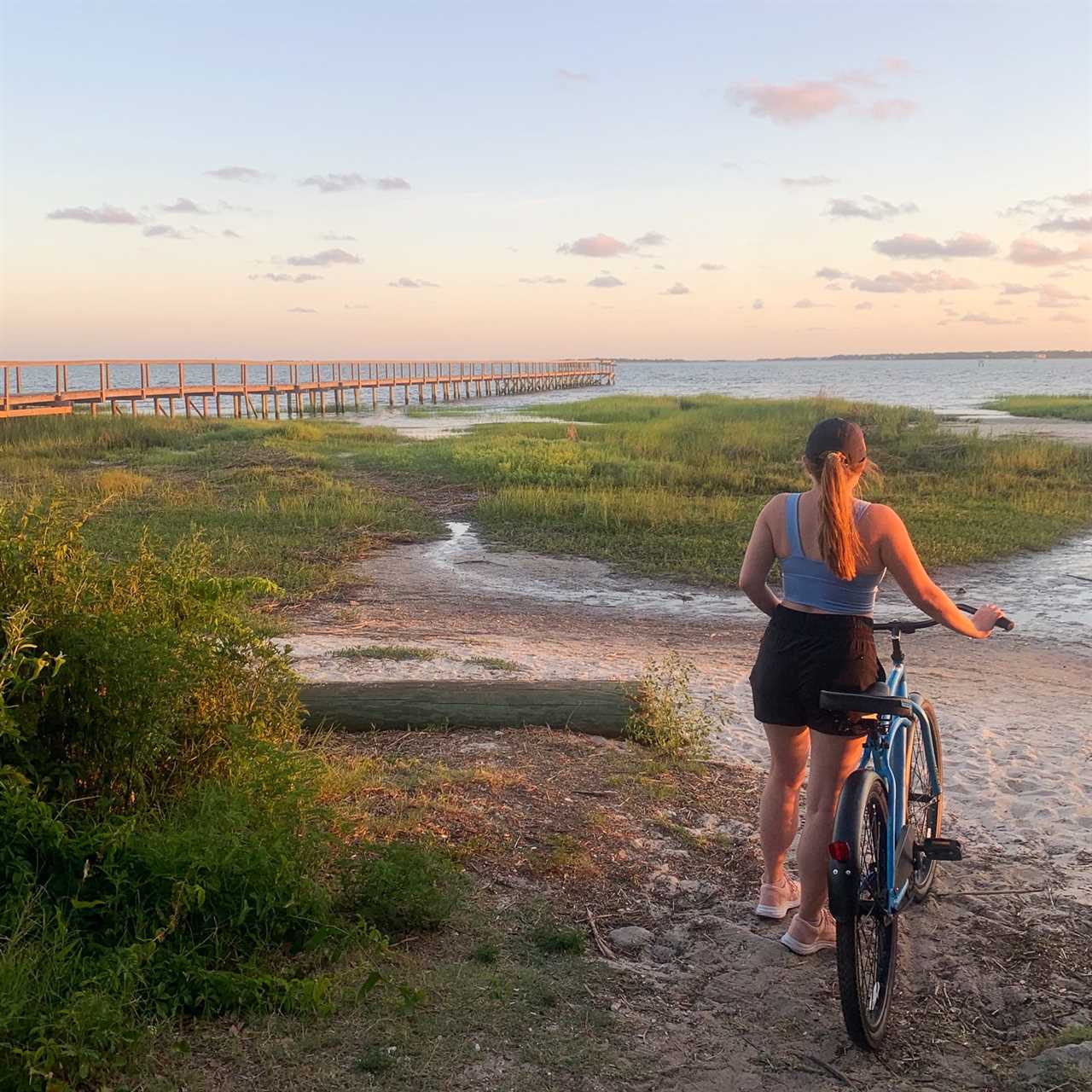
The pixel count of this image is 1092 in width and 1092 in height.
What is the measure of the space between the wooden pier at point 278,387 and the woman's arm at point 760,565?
28.2 meters

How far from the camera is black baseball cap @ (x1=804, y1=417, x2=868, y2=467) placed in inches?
142

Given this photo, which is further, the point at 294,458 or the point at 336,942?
the point at 294,458

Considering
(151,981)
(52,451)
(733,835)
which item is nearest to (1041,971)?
(733,835)

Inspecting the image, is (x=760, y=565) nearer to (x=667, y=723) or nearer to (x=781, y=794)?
(x=781, y=794)

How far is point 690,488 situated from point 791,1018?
1546 centimetres

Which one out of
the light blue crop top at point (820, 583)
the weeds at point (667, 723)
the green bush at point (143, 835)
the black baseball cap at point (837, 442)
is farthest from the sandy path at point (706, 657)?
the green bush at point (143, 835)

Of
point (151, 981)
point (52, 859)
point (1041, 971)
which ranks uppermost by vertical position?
point (52, 859)

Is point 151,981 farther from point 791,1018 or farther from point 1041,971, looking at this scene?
point 1041,971

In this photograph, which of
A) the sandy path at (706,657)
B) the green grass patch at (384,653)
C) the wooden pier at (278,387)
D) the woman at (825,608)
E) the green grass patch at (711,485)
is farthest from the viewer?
the wooden pier at (278,387)

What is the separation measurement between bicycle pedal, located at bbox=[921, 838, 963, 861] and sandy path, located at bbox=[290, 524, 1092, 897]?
1.01m

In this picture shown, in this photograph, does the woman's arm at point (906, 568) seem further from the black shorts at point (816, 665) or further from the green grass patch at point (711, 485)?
the green grass patch at point (711, 485)

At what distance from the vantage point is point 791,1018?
11.5ft

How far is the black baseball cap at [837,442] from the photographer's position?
11.8 ft

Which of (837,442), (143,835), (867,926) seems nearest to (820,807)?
(867,926)
